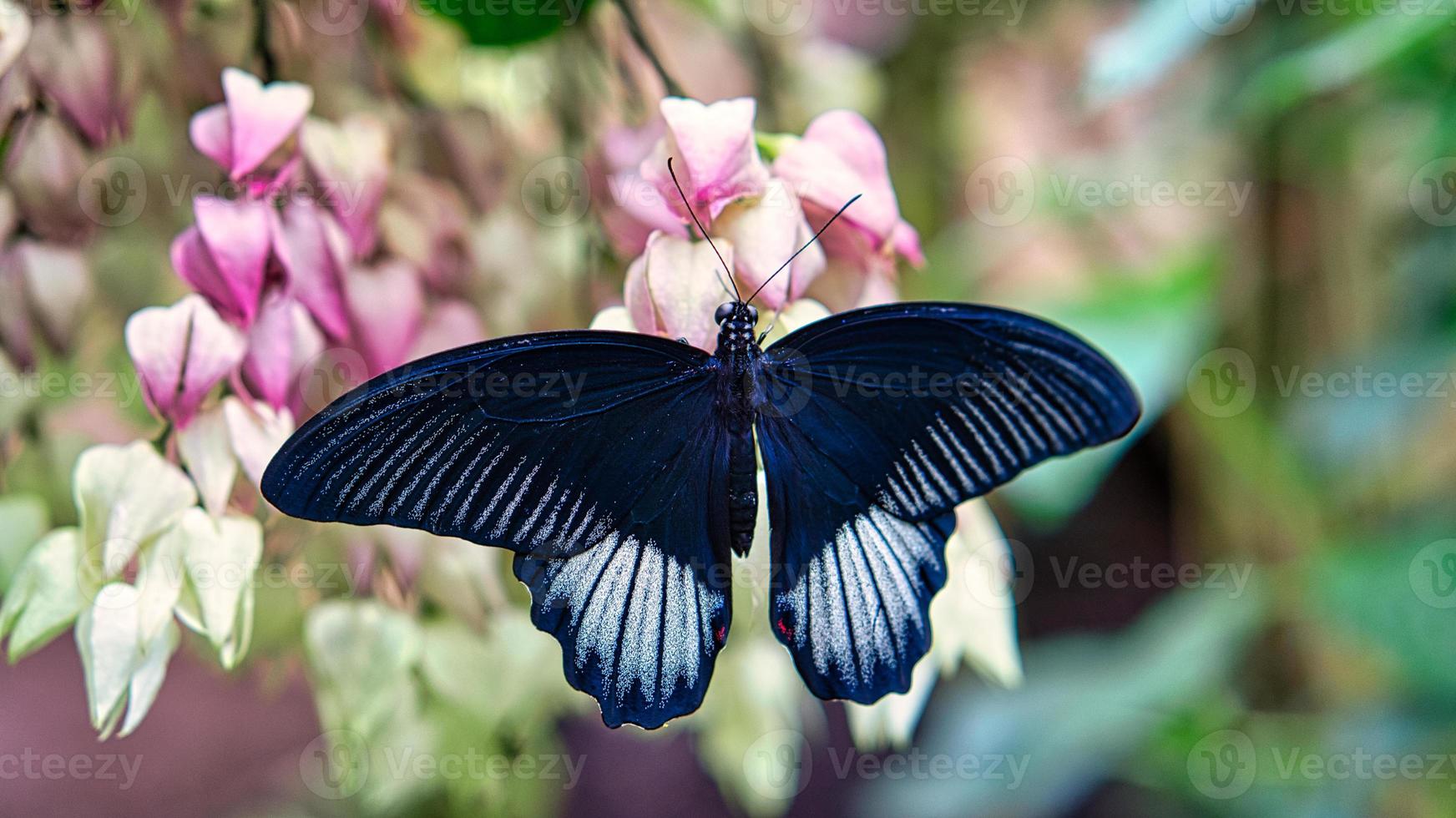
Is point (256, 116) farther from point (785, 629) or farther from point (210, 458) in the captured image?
point (785, 629)

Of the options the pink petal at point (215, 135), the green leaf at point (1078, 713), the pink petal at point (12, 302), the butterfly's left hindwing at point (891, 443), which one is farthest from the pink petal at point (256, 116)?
the green leaf at point (1078, 713)

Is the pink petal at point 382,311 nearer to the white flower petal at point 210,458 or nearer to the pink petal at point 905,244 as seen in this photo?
the white flower petal at point 210,458

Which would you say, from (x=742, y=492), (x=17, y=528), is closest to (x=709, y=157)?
(x=742, y=492)

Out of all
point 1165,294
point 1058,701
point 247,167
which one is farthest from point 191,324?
point 1058,701

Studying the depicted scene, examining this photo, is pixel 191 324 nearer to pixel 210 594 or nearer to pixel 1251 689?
pixel 210 594

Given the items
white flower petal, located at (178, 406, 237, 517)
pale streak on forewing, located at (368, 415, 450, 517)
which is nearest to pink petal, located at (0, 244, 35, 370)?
white flower petal, located at (178, 406, 237, 517)

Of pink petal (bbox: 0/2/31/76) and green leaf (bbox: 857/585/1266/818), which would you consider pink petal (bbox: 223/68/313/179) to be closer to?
pink petal (bbox: 0/2/31/76)

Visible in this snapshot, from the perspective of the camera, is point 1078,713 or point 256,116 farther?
point 1078,713
